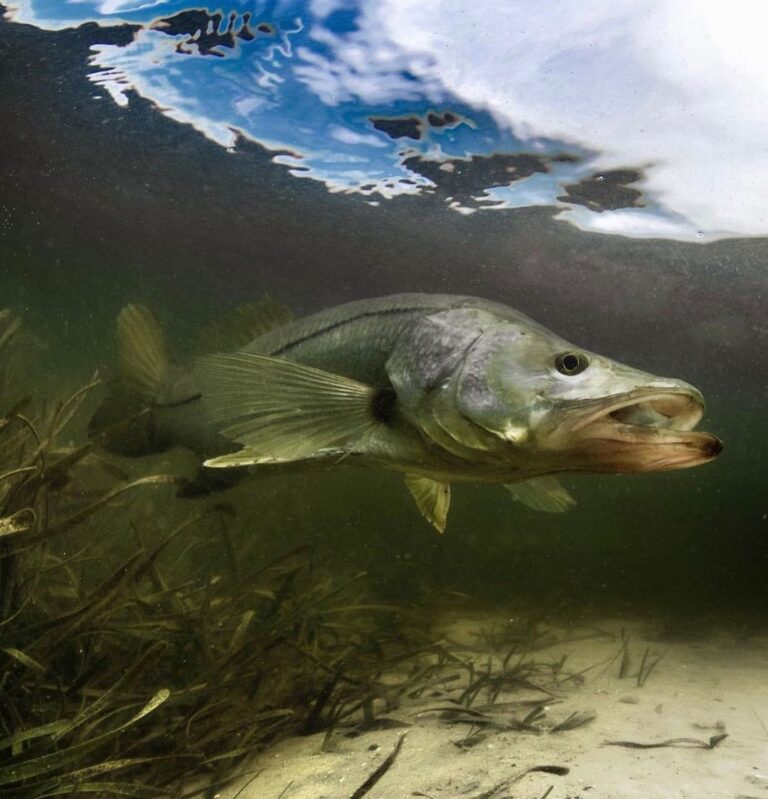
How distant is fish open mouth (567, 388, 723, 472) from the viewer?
2201 millimetres

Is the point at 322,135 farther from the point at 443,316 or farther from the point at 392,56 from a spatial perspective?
the point at 443,316

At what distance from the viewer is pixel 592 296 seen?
1692 cm

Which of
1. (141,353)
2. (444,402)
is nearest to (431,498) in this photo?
(444,402)

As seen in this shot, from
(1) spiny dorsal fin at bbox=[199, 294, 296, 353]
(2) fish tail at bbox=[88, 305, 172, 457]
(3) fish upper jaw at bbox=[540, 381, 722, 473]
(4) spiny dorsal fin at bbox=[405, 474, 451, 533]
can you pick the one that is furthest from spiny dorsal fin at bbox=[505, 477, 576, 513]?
(2) fish tail at bbox=[88, 305, 172, 457]

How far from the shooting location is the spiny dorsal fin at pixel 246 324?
517cm

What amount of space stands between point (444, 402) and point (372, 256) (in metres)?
13.5

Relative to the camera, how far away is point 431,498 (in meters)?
4.04

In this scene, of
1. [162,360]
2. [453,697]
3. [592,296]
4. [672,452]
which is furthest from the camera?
[592,296]

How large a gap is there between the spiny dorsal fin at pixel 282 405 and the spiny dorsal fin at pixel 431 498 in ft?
2.83

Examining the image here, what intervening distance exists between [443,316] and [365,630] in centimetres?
330

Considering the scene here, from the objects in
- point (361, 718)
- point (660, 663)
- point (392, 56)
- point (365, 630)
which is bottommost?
point (660, 663)

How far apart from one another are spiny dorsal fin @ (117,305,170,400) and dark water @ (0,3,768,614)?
0.77 meters

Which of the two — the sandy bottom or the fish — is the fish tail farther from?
the sandy bottom

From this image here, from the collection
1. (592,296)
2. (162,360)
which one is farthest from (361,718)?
(592,296)
